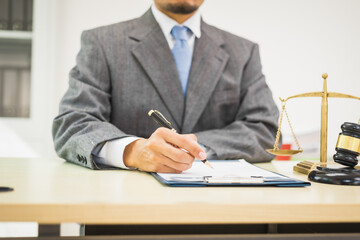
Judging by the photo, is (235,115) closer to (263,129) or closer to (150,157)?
(263,129)

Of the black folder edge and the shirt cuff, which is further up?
the shirt cuff

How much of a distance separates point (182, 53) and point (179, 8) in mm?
168

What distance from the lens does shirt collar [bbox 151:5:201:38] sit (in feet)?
5.34

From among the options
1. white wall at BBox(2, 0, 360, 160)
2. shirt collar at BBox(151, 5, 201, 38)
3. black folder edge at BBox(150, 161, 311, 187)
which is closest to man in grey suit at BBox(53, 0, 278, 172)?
shirt collar at BBox(151, 5, 201, 38)

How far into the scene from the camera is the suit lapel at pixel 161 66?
5.02ft

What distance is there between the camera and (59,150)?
4.09 feet

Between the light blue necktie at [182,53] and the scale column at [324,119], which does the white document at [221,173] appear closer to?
the scale column at [324,119]

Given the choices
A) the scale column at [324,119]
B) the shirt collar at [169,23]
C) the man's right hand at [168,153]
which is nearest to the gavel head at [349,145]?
the scale column at [324,119]

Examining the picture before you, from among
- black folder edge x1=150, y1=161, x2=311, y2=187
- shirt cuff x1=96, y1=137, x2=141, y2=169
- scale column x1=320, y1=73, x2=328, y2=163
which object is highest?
scale column x1=320, y1=73, x2=328, y2=163

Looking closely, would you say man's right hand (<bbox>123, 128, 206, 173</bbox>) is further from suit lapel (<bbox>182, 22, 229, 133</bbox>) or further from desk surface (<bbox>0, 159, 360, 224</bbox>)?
suit lapel (<bbox>182, 22, 229, 133</bbox>)

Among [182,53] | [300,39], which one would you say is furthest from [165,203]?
[300,39]

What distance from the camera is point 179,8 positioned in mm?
1623

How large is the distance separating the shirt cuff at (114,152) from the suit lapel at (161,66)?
17.9 inches

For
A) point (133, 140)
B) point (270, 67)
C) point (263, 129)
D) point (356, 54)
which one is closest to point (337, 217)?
point (133, 140)
